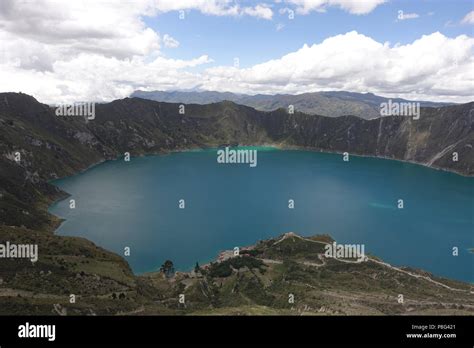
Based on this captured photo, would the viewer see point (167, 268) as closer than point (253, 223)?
Yes

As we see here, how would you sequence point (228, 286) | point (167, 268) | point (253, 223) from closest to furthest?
point (228, 286) → point (167, 268) → point (253, 223)

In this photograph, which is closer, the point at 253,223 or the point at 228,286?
the point at 228,286

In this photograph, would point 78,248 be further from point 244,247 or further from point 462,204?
point 462,204

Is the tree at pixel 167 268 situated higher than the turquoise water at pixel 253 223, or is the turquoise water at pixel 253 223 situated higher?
the turquoise water at pixel 253 223

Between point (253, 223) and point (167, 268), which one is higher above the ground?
point (253, 223)

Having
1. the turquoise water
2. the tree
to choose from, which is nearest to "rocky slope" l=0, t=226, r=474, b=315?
the tree

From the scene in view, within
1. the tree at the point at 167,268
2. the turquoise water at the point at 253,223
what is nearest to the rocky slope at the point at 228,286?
the tree at the point at 167,268

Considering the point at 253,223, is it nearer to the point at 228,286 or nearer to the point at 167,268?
the point at 167,268

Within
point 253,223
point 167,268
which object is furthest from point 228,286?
point 253,223

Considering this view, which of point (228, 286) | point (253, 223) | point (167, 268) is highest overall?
point (253, 223)

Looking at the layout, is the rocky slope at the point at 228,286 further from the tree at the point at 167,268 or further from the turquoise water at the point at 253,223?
the turquoise water at the point at 253,223

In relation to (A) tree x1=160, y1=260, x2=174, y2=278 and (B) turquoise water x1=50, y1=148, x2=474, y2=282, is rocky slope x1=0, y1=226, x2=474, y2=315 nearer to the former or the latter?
(A) tree x1=160, y1=260, x2=174, y2=278

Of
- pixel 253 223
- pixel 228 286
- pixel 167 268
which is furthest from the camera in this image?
pixel 253 223
